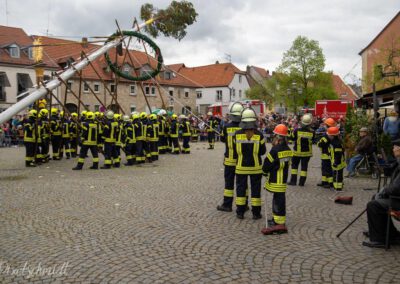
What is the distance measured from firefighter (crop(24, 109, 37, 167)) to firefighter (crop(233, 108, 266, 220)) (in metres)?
9.75

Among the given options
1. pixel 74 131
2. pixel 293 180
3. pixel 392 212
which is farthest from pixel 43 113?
pixel 392 212

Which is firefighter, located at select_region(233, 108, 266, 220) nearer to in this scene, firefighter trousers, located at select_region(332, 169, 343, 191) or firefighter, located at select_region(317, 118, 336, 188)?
firefighter trousers, located at select_region(332, 169, 343, 191)

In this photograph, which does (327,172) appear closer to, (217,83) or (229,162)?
(229,162)

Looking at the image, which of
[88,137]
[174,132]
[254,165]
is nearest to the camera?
[254,165]

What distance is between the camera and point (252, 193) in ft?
23.9

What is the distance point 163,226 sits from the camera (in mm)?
6781

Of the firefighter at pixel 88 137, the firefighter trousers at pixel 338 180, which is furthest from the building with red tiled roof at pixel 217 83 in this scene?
the firefighter trousers at pixel 338 180

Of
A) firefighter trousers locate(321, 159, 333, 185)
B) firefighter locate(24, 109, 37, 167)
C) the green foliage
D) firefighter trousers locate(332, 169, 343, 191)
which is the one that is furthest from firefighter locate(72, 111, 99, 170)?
the green foliage

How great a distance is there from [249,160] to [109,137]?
7796 millimetres

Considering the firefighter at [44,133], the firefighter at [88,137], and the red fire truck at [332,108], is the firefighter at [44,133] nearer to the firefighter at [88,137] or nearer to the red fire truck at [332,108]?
the firefighter at [88,137]

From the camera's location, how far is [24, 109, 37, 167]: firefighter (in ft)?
47.4

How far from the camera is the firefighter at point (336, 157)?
983 centimetres

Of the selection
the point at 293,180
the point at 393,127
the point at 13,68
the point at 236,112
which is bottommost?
the point at 293,180

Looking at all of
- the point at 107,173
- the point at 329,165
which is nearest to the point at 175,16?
the point at 107,173
